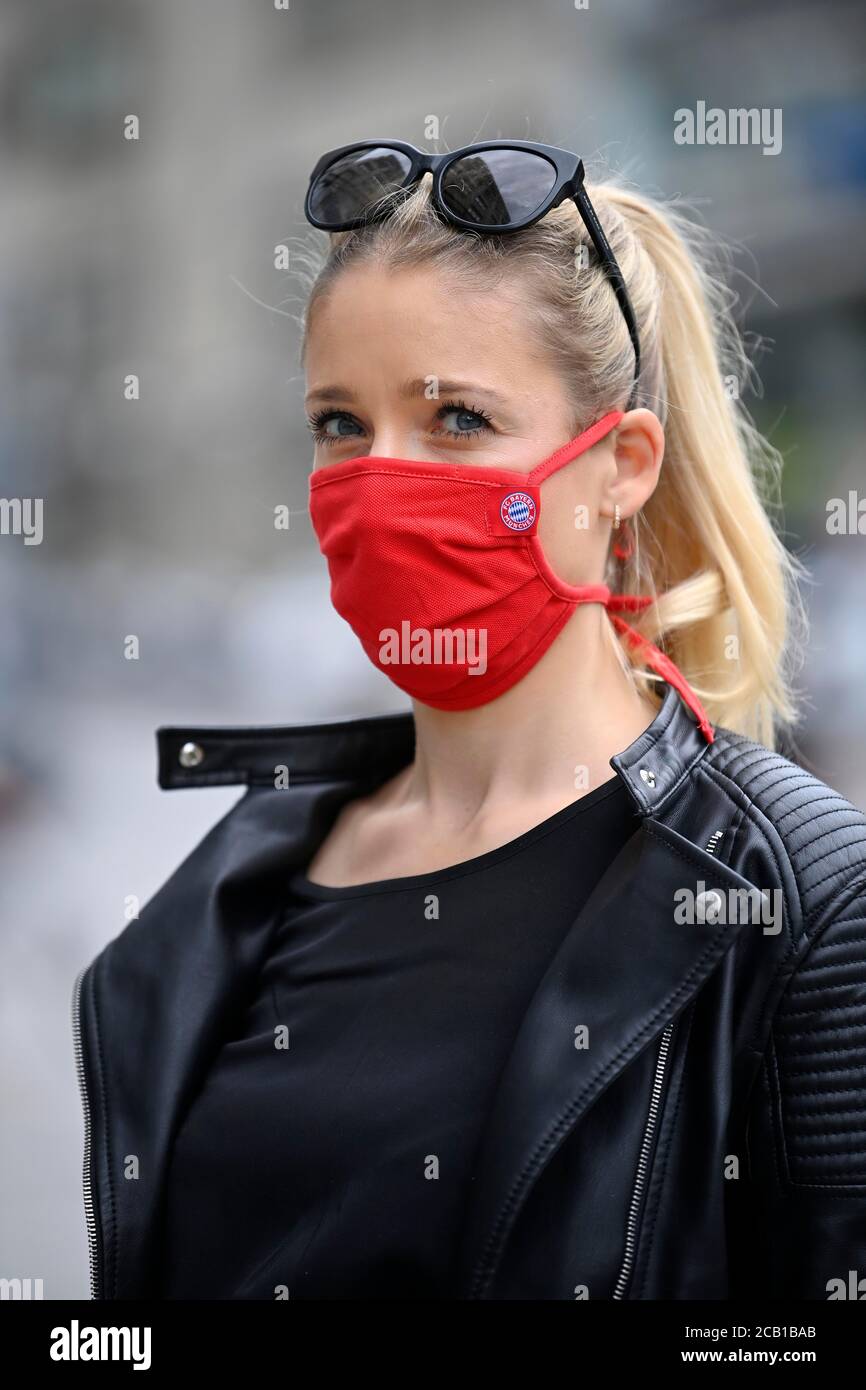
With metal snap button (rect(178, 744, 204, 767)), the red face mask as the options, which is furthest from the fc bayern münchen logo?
metal snap button (rect(178, 744, 204, 767))

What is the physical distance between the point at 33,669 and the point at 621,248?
23.3ft

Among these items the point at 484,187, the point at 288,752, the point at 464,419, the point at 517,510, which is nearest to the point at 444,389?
the point at 464,419

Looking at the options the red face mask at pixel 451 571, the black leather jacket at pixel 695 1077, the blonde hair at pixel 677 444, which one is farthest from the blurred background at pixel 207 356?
the black leather jacket at pixel 695 1077

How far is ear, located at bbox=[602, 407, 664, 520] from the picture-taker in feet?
5.90

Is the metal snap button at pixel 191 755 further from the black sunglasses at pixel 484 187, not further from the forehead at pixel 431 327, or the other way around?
the black sunglasses at pixel 484 187

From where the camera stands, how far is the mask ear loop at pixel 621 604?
1714 millimetres

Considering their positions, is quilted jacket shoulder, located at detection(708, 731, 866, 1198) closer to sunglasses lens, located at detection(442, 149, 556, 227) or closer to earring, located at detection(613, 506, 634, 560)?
earring, located at detection(613, 506, 634, 560)

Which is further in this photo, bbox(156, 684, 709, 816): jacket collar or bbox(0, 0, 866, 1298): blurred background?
bbox(0, 0, 866, 1298): blurred background

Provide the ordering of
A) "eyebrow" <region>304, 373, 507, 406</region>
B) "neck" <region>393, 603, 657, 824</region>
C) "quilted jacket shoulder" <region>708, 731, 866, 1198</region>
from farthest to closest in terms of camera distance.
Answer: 1. "neck" <region>393, 603, 657, 824</region>
2. "eyebrow" <region>304, 373, 507, 406</region>
3. "quilted jacket shoulder" <region>708, 731, 866, 1198</region>

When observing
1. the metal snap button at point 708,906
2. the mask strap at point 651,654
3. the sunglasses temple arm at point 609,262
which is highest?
the sunglasses temple arm at point 609,262

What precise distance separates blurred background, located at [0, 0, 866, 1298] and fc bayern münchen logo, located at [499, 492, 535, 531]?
7.63ft

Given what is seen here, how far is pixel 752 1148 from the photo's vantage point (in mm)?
1407

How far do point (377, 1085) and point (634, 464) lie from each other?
0.90 metres

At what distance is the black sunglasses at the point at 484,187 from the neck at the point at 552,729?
40 cm
